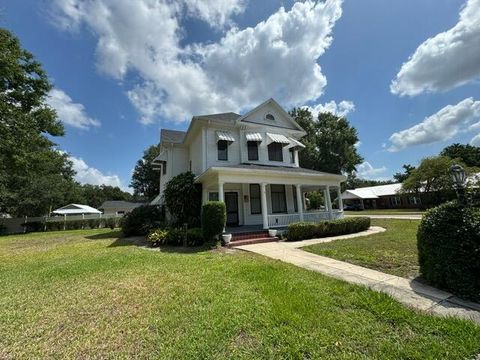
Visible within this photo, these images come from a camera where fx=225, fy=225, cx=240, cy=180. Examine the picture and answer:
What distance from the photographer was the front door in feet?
48.5

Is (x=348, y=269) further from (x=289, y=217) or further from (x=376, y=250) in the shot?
(x=289, y=217)

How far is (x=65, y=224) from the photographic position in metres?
25.3

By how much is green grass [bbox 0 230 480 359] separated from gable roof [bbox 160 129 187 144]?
13.4 m

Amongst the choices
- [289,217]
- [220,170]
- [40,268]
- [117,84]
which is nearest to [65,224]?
[117,84]

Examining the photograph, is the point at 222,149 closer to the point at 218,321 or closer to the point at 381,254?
the point at 381,254

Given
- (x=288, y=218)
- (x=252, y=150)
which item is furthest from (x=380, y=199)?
(x=252, y=150)

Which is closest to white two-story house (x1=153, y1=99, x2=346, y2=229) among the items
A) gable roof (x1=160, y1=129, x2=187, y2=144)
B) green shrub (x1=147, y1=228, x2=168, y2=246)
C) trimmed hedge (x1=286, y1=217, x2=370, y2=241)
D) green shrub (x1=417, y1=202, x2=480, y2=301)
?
gable roof (x1=160, y1=129, x2=187, y2=144)

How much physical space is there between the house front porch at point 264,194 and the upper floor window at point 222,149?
1.90 metres

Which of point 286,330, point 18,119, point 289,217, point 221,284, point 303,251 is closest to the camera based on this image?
point 286,330

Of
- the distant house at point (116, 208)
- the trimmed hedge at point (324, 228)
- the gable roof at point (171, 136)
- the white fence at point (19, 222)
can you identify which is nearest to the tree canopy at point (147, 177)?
the distant house at point (116, 208)

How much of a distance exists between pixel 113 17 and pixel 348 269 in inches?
515

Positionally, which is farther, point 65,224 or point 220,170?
point 65,224

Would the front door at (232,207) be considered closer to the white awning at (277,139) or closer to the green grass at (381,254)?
the white awning at (277,139)

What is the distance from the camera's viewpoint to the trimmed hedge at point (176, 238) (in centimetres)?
1091
